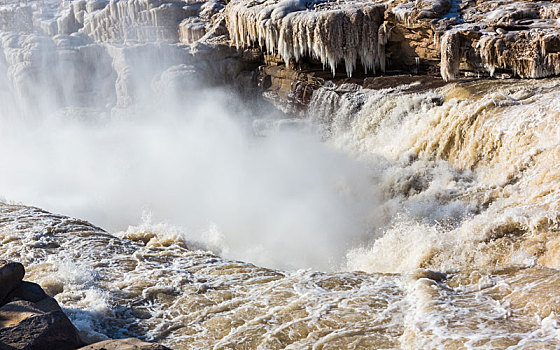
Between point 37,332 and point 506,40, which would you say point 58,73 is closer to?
point 506,40

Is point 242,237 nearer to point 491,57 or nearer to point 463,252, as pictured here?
point 463,252

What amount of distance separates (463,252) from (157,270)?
3.30 metres

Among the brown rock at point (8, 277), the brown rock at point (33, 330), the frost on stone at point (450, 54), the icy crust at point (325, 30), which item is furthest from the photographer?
the icy crust at point (325, 30)

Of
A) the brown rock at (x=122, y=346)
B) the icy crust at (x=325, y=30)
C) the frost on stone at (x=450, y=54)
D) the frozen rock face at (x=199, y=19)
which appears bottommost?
the brown rock at (x=122, y=346)

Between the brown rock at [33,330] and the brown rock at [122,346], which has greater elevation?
the brown rock at [33,330]

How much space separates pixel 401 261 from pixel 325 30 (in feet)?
21.0

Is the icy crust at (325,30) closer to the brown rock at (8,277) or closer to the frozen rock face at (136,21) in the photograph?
the frozen rock face at (136,21)

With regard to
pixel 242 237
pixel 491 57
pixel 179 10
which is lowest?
pixel 242 237

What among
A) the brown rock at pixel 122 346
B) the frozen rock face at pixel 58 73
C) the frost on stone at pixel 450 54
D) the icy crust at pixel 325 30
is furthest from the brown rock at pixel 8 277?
the frozen rock face at pixel 58 73

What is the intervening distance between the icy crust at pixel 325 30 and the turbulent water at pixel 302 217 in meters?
0.79

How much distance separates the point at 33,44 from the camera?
49.2ft

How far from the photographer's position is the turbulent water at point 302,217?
3.84 m

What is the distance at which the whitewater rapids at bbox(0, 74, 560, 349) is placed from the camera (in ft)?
12.0

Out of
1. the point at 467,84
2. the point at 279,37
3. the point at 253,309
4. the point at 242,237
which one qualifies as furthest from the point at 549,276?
the point at 279,37
